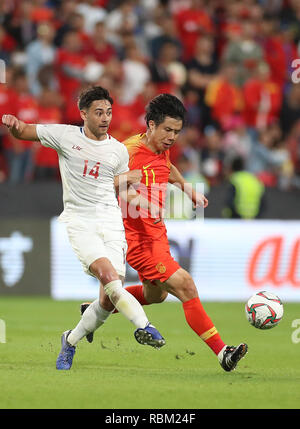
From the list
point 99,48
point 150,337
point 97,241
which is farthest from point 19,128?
point 99,48

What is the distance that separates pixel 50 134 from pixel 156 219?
1.15m

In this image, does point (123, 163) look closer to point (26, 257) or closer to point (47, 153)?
point (26, 257)

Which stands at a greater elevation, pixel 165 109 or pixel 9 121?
pixel 165 109

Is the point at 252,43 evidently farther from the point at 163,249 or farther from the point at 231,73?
the point at 163,249

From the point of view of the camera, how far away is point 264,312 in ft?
25.4

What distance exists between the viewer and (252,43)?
16969mm

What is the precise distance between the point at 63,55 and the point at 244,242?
4.25 m

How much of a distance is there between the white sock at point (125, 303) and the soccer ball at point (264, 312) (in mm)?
1319

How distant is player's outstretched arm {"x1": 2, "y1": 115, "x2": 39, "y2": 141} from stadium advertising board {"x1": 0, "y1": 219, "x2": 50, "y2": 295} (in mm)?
6531

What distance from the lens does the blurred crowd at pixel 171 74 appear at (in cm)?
1449

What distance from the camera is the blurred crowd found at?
47.5ft

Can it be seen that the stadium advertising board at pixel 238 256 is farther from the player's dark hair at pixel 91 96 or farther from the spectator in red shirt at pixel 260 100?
the player's dark hair at pixel 91 96

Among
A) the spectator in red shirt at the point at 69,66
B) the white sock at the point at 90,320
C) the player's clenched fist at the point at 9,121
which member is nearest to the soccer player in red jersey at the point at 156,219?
the white sock at the point at 90,320
